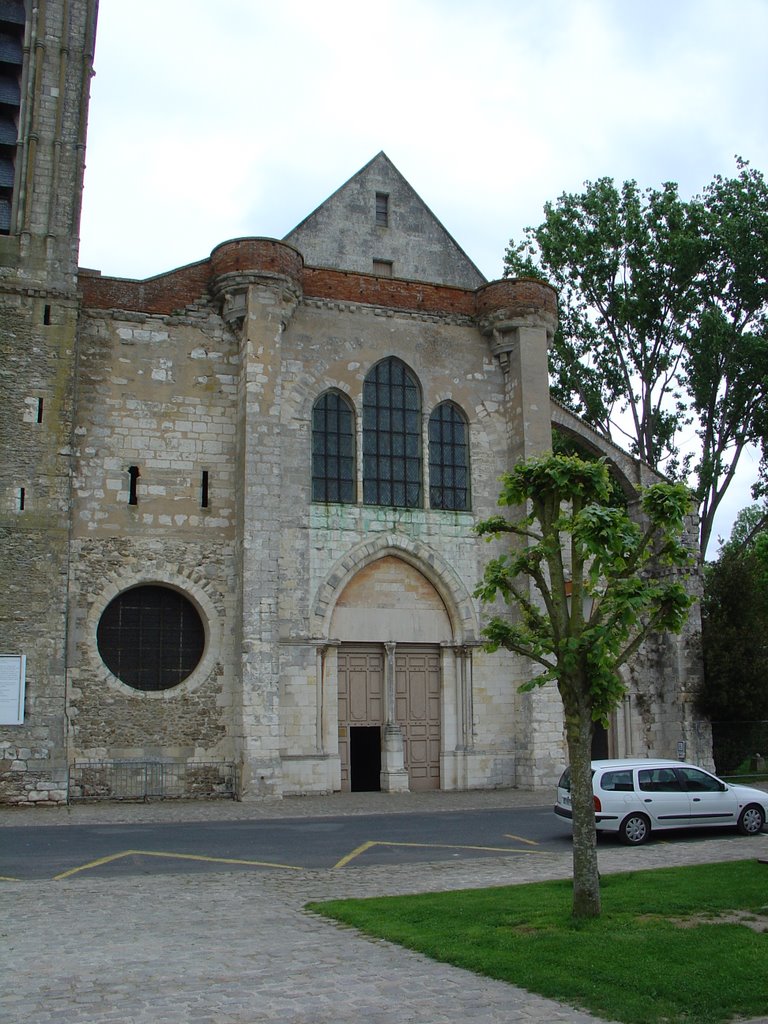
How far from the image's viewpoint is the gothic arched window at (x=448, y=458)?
82.2 feet

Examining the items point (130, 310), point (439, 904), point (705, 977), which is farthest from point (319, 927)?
point (130, 310)

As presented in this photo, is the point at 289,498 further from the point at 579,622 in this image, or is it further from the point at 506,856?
the point at 579,622

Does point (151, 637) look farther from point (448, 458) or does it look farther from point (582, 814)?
point (582, 814)

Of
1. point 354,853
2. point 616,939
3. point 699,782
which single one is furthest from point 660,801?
point 616,939

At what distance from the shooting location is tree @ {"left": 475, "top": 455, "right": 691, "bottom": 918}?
913 centimetres

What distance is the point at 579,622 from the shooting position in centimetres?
959

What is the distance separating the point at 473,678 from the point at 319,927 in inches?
603

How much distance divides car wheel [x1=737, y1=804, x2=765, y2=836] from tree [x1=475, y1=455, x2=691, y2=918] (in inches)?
291

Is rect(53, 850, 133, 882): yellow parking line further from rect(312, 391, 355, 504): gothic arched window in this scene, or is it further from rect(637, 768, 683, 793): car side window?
rect(312, 391, 355, 504): gothic arched window

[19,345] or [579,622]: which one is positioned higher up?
[19,345]

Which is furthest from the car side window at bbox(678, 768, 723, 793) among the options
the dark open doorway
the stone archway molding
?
the dark open doorway

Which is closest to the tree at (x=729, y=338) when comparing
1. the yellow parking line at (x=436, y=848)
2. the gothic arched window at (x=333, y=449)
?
the gothic arched window at (x=333, y=449)

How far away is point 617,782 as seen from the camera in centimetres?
1547

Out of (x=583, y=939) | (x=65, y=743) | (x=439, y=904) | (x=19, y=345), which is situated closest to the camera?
(x=583, y=939)
